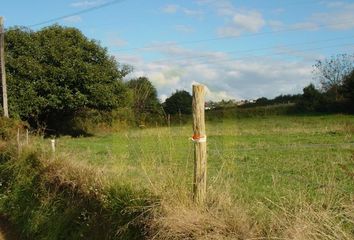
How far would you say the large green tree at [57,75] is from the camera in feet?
108

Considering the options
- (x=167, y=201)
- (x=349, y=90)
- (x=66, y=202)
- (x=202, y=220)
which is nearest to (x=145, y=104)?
(x=66, y=202)

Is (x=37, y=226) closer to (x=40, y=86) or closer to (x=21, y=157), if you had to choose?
(x=21, y=157)

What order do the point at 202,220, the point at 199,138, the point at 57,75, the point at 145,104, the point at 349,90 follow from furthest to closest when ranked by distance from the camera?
1. the point at 349,90
2. the point at 57,75
3. the point at 145,104
4. the point at 199,138
5. the point at 202,220

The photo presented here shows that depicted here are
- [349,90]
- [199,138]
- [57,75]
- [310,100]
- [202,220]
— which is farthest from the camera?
[310,100]

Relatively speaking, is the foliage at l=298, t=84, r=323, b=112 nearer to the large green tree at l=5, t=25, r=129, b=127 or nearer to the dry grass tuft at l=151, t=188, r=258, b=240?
the large green tree at l=5, t=25, r=129, b=127

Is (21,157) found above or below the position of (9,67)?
below

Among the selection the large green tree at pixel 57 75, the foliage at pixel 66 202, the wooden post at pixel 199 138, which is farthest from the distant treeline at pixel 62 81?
the wooden post at pixel 199 138

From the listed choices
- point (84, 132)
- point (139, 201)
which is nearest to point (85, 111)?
point (84, 132)

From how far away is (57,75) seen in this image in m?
33.1

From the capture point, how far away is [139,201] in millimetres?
6191

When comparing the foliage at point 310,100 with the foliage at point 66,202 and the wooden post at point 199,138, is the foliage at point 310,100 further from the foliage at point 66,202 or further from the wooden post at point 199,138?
the wooden post at point 199,138

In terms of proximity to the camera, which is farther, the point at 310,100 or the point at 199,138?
the point at 310,100

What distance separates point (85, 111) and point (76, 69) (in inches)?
201

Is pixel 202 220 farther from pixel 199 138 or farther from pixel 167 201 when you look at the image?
pixel 199 138
